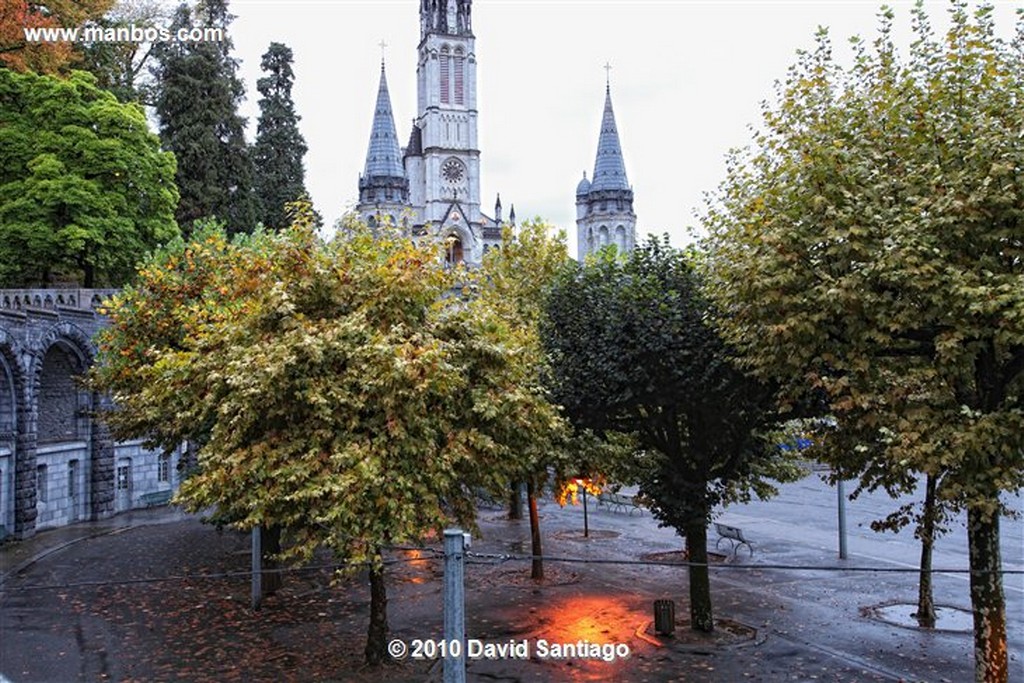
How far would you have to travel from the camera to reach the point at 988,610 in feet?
44.1

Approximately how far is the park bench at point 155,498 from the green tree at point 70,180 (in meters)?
11.1

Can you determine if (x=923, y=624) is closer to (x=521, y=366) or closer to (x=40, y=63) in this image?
(x=521, y=366)

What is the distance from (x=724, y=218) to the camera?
16.0 m

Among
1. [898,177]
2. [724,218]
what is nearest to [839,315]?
[898,177]

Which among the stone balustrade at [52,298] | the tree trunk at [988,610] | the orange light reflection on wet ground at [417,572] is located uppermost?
the stone balustrade at [52,298]

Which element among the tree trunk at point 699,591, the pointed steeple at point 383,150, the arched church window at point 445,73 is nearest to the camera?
the tree trunk at point 699,591

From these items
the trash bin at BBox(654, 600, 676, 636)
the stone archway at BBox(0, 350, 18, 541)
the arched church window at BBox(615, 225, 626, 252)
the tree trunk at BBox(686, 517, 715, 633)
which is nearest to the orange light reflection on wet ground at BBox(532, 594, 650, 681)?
the trash bin at BBox(654, 600, 676, 636)

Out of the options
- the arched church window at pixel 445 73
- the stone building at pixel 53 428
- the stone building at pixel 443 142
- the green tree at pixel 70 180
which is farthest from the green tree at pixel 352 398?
the arched church window at pixel 445 73

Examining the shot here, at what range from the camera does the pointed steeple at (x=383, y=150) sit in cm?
10288

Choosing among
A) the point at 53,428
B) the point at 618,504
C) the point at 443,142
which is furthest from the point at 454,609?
the point at 443,142

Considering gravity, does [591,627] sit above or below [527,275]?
below

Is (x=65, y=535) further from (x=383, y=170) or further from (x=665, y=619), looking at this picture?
(x=383, y=170)

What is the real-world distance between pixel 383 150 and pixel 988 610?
9688cm

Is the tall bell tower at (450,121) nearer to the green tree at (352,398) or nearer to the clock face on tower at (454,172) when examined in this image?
the clock face on tower at (454,172)
